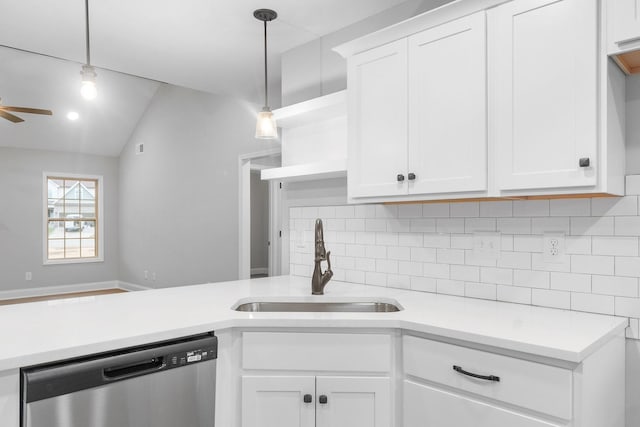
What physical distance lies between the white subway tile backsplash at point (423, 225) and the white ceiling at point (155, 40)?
122cm

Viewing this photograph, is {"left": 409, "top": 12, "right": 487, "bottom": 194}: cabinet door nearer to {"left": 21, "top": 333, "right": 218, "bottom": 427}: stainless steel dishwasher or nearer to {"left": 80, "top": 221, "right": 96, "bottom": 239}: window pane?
{"left": 21, "top": 333, "right": 218, "bottom": 427}: stainless steel dishwasher

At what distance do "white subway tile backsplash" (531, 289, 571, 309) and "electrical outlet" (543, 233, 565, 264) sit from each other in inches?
5.2

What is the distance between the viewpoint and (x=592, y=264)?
1.68m

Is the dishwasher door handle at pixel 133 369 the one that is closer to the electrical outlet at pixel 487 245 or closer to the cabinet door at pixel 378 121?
the cabinet door at pixel 378 121

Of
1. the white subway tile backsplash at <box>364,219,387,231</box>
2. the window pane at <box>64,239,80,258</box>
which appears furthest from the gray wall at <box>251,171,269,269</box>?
the white subway tile backsplash at <box>364,219,387,231</box>

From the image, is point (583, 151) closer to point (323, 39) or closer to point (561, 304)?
point (561, 304)

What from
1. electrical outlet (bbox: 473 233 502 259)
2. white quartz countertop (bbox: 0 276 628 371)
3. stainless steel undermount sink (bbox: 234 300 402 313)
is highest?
electrical outlet (bbox: 473 233 502 259)

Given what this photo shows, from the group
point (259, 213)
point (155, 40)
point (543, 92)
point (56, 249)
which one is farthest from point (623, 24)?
point (259, 213)

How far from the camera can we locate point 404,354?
164 cm

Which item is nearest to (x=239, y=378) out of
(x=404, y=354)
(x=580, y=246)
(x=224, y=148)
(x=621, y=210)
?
(x=404, y=354)

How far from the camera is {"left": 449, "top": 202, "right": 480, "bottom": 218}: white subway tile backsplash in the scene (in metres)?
2.04

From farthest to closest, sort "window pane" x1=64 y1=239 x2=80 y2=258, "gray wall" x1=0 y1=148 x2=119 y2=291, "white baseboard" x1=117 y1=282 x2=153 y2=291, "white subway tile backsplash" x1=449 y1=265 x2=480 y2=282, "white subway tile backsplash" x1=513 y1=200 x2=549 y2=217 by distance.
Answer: "white baseboard" x1=117 y1=282 x2=153 y2=291 < "window pane" x1=64 y1=239 x2=80 y2=258 < "gray wall" x1=0 y1=148 x2=119 y2=291 < "white subway tile backsplash" x1=449 y1=265 x2=480 y2=282 < "white subway tile backsplash" x1=513 y1=200 x2=549 y2=217

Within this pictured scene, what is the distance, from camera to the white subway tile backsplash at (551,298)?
175cm

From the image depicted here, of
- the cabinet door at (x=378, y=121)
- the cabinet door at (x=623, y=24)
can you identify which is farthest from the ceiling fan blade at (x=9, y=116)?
the cabinet door at (x=623, y=24)
